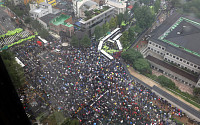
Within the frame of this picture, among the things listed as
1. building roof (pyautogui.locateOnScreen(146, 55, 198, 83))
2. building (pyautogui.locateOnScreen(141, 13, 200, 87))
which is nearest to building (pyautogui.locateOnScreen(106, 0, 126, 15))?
building (pyautogui.locateOnScreen(141, 13, 200, 87))

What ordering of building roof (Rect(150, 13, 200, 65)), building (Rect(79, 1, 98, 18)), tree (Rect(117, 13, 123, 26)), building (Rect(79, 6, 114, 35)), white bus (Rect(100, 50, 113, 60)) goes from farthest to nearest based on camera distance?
building (Rect(79, 1, 98, 18)) → tree (Rect(117, 13, 123, 26)) → building (Rect(79, 6, 114, 35)) → white bus (Rect(100, 50, 113, 60)) → building roof (Rect(150, 13, 200, 65))

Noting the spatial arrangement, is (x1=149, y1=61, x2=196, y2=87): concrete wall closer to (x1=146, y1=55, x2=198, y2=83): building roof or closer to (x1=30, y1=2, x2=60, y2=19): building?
(x1=146, y1=55, x2=198, y2=83): building roof

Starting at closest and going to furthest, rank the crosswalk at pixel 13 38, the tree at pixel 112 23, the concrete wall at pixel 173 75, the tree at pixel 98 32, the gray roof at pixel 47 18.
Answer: the concrete wall at pixel 173 75 < the crosswalk at pixel 13 38 < the tree at pixel 98 32 < the tree at pixel 112 23 < the gray roof at pixel 47 18

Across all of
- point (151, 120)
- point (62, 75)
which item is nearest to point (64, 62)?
point (62, 75)

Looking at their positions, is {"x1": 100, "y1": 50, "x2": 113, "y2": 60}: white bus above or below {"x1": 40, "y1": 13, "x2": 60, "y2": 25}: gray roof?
below

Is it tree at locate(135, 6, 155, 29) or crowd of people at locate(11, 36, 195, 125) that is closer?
crowd of people at locate(11, 36, 195, 125)

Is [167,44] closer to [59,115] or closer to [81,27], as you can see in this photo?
[81,27]

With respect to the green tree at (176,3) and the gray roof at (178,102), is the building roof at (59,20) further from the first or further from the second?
the green tree at (176,3)

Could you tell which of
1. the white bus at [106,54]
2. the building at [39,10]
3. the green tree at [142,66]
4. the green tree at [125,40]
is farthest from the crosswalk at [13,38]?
the green tree at [142,66]
